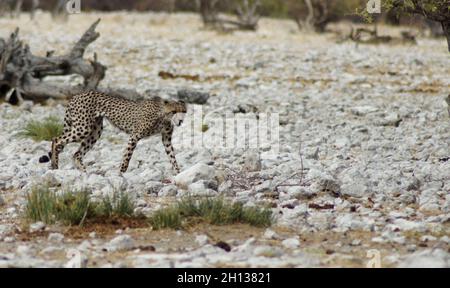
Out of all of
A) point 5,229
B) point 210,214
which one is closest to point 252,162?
point 210,214

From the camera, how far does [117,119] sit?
12.3 meters

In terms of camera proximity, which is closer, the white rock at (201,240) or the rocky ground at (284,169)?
the rocky ground at (284,169)

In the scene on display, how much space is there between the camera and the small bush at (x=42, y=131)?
1432cm

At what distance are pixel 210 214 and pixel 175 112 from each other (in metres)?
3.31

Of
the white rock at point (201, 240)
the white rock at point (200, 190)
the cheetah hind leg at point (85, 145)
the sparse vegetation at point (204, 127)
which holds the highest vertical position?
the white rock at point (201, 240)

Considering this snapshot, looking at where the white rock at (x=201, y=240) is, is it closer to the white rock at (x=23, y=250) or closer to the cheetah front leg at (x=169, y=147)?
the white rock at (x=23, y=250)

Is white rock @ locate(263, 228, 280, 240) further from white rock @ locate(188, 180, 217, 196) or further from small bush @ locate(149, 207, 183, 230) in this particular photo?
white rock @ locate(188, 180, 217, 196)

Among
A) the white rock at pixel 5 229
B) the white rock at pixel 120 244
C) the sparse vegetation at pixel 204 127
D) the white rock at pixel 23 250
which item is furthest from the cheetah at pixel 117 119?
the white rock at pixel 23 250

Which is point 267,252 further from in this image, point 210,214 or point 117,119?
point 117,119

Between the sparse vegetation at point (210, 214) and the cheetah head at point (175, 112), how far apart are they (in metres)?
2.90

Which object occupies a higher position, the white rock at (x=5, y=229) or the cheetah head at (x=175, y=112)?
the cheetah head at (x=175, y=112)

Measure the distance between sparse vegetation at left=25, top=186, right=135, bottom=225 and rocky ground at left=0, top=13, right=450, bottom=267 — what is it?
0.47ft

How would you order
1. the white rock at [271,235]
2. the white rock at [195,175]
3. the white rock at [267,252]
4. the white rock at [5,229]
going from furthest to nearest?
1. the white rock at [195,175]
2. the white rock at [5,229]
3. the white rock at [271,235]
4. the white rock at [267,252]
